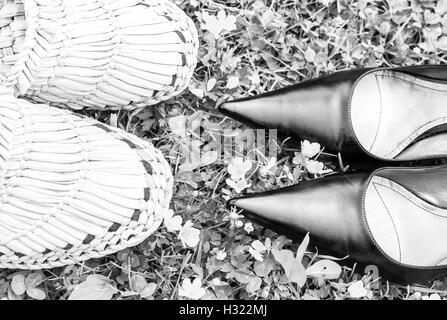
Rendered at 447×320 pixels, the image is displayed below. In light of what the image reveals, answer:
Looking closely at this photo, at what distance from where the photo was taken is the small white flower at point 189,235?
1.06m

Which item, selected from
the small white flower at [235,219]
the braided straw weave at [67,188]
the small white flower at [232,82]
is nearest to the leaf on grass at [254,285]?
the small white flower at [235,219]

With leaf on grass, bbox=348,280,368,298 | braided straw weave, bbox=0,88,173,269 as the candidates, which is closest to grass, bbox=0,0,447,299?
leaf on grass, bbox=348,280,368,298

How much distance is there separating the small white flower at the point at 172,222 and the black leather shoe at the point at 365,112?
0.69 ft

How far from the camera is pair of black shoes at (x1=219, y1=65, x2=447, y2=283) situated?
3.35 feet

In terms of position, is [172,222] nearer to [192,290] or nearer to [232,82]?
[192,290]

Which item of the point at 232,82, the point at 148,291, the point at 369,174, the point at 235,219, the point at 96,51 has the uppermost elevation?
the point at 96,51

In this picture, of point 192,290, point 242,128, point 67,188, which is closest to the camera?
point 67,188

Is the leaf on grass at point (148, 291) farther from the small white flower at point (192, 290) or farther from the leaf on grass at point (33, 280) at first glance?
the leaf on grass at point (33, 280)

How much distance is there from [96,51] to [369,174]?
0.52 m

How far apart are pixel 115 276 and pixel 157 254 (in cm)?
9

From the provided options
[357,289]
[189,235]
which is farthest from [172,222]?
[357,289]

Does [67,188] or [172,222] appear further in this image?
[172,222]

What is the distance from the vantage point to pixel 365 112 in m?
1.06

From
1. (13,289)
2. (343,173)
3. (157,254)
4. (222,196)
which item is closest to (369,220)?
(343,173)
